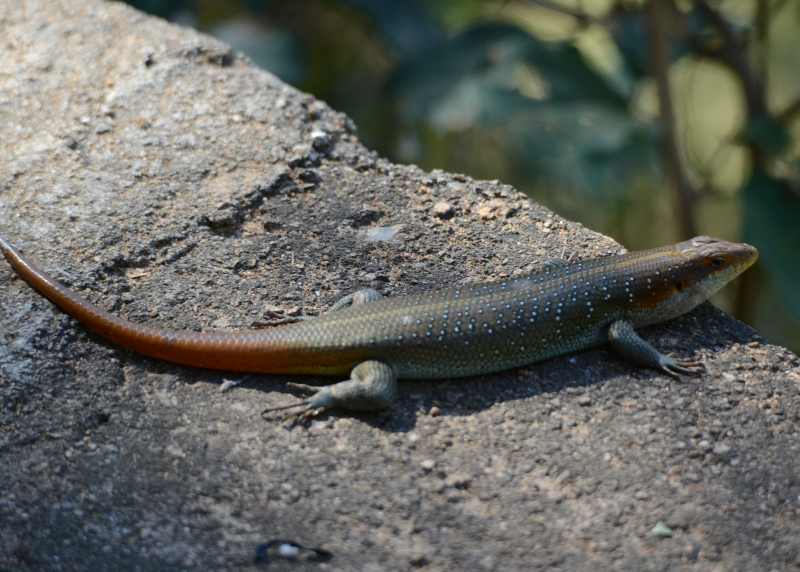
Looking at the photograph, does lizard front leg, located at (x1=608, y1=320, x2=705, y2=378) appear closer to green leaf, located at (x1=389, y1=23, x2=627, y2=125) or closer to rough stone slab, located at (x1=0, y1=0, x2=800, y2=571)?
rough stone slab, located at (x1=0, y1=0, x2=800, y2=571)

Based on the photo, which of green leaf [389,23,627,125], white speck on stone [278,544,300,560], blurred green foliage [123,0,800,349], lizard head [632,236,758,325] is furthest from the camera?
green leaf [389,23,627,125]

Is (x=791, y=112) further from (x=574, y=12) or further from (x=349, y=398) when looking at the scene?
(x=349, y=398)

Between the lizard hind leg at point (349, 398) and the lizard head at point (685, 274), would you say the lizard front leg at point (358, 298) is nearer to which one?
the lizard hind leg at point (349, 398)

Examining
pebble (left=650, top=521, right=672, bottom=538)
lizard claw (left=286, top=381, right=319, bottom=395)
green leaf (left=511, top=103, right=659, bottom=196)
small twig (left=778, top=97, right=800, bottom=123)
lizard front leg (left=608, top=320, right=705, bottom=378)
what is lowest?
lizard claw (left=286, top=381, right=319, bottom=395)

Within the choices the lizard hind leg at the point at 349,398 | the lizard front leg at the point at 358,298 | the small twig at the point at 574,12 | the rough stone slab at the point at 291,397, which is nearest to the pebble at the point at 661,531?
the rough stone slab at the point at 291,397

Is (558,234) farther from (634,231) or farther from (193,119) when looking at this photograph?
(634,231)

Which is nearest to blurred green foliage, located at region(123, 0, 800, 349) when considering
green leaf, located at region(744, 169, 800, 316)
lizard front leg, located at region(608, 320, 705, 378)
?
green leaf, located at region(744, 169, 800, 316)
